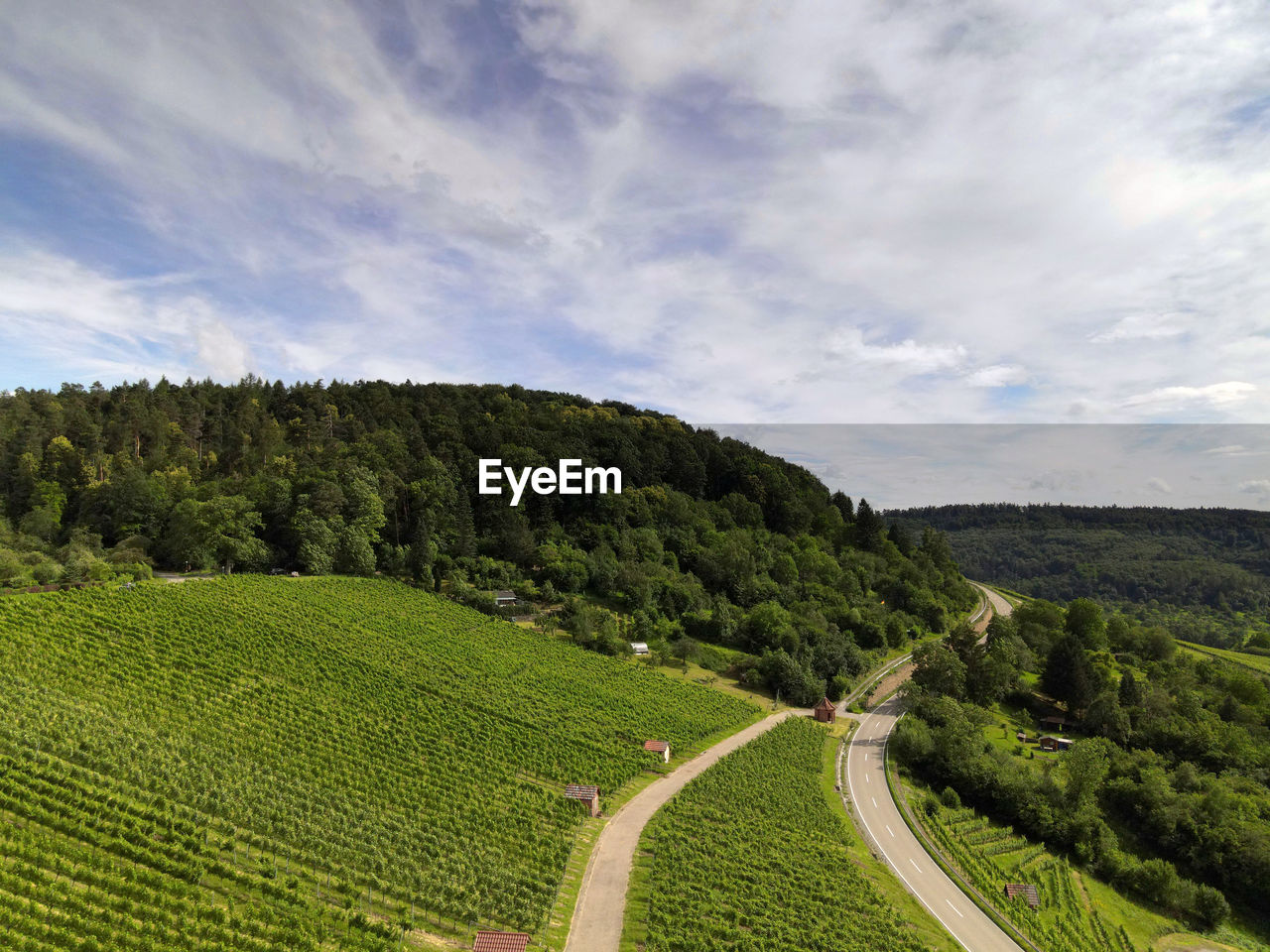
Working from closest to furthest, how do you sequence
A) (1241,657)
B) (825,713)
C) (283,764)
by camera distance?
(283,764), (825,713), (1241,657)

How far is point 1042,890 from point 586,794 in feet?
93.6

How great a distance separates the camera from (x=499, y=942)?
71.4ft

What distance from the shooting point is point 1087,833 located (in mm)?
44344

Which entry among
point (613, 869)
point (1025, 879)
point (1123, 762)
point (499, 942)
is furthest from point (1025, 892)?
point (499, 942)

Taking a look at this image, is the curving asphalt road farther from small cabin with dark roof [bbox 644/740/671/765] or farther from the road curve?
small cabin with dark roof [bbox 644/740/671/765]

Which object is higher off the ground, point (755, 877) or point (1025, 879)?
point (755, 877)

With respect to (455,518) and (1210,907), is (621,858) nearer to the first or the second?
(1210,907)

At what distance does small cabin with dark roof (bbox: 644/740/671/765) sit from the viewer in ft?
143

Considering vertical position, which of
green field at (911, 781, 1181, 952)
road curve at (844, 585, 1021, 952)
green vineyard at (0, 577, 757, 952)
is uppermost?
green vineyard at (0, 577, 757, 952)

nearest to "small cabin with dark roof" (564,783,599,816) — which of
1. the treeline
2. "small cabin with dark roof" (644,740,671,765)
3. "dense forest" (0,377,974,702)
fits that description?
"small cabin with dark roof" (644,740,671,765)

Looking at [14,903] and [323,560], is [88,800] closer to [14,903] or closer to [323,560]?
[14,903]

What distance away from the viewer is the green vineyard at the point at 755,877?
1030 inches

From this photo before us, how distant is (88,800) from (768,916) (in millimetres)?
27378

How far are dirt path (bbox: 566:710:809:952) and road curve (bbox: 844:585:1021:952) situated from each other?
11.1 m
